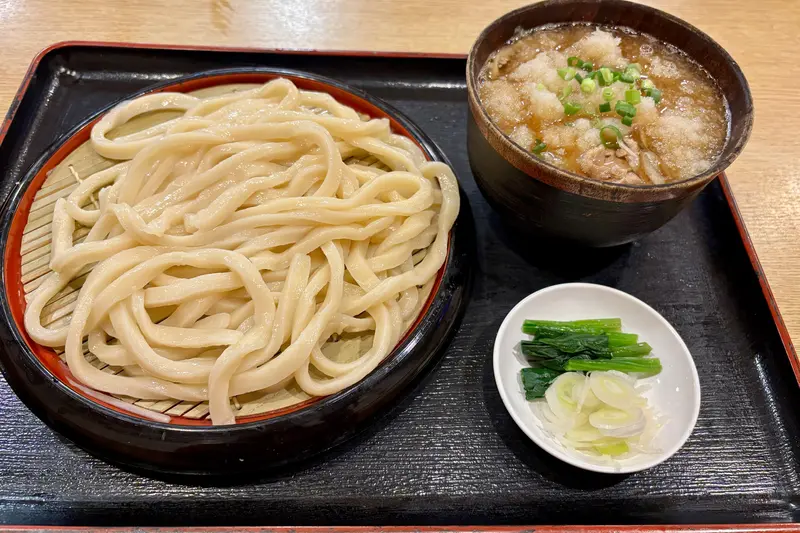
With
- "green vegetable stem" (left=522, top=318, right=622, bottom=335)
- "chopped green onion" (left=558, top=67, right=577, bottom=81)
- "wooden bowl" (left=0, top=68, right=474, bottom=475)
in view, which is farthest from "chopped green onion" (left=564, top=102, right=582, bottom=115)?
"green vegetable stem" (left=522, top=318, right=622, bottom=335)

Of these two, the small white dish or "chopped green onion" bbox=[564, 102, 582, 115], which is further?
"chopped green onion" bbox=[564, 102, 582, 115]

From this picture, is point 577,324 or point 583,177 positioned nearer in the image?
point 583,177

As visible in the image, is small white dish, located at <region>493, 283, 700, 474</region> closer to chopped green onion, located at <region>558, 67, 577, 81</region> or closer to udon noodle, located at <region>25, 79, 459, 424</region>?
udon noodle, located at <region>25, 79, 459, 424</region>

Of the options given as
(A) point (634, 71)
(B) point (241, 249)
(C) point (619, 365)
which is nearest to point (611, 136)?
(A) point (634, 71)

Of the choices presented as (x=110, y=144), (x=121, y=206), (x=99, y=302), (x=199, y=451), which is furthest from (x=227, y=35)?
(x=199, y=451)

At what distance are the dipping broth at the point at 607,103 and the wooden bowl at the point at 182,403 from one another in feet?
1.68

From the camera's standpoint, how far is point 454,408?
5.64ft

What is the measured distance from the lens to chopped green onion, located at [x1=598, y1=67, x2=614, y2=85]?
1.84 metres

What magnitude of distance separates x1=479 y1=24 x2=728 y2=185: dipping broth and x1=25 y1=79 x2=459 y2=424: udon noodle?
39 cm

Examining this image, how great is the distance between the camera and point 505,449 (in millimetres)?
1641

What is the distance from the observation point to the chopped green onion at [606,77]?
A: 1845 mm

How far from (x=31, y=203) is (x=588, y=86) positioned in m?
2.06

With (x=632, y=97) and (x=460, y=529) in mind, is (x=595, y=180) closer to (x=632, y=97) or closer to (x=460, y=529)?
(x=632, y=97)

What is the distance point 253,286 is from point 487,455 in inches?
35.7
